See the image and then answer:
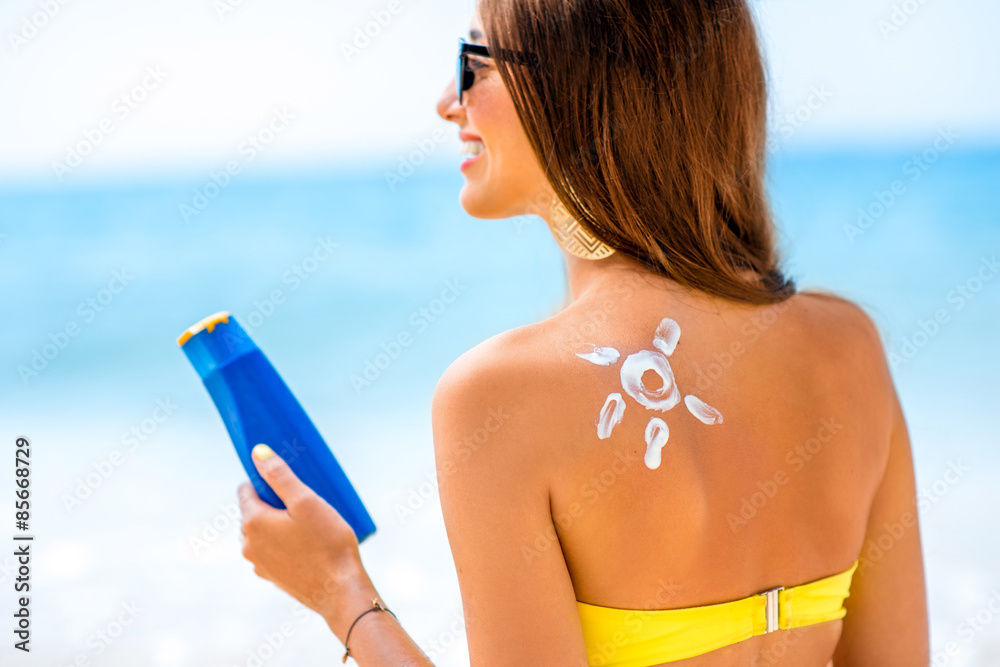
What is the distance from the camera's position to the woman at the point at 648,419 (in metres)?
0.97

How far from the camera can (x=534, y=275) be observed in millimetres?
11109

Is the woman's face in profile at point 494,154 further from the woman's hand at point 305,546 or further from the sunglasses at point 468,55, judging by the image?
the woman's hand at point 305,546

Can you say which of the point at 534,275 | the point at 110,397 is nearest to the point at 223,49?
the point at 534,275

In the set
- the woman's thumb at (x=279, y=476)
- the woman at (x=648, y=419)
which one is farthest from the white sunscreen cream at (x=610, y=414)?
the woman's thumb at (x=279, y=476)

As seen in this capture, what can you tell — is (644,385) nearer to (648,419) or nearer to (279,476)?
(648,419)

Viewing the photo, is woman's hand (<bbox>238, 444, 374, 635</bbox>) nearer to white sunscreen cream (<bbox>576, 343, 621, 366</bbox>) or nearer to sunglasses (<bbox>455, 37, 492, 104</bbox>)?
white sunscreen cream (<bbox>576, 343, 621, 366</bbox>)

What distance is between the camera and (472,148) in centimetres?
141

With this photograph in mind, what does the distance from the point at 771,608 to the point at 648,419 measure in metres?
0.34

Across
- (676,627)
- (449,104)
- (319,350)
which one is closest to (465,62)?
(449,104)

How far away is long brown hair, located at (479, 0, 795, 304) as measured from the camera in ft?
3.79

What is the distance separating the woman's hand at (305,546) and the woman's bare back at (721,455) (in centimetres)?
34

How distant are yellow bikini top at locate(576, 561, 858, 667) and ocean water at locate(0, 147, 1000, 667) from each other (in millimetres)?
516

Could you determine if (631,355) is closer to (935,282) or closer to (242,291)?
(935,282)

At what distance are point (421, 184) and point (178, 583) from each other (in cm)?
1111
